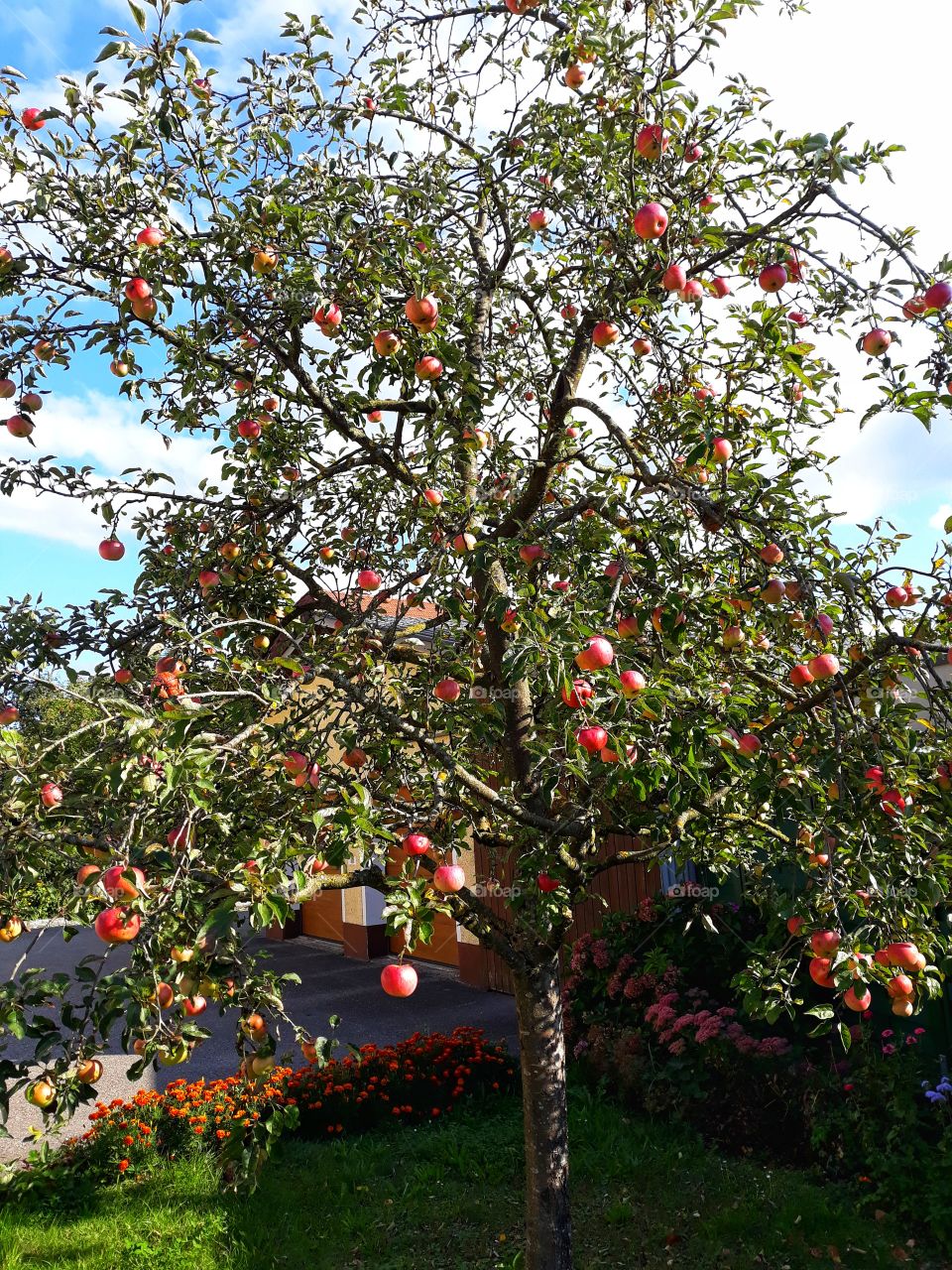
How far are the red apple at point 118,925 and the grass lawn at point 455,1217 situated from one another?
300cm

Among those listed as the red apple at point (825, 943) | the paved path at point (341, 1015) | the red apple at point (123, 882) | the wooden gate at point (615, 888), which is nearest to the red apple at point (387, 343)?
the red apple at point (123, 882)

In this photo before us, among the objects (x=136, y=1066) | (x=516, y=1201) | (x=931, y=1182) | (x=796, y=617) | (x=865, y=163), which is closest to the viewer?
(x=136, y=1066)

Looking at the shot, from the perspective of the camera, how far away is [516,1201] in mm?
4781

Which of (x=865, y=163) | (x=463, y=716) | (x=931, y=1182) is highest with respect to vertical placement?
(x=865, y=163)

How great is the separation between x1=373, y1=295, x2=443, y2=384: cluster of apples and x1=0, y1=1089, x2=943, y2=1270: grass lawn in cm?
387

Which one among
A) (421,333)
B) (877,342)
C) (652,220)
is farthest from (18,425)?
(877,342)

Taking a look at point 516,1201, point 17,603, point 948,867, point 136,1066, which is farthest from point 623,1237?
point 17,603

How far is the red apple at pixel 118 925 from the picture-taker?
1960 mm

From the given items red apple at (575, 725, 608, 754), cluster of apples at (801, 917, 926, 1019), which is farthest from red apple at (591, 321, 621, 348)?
cluster of apples at (801, 917, 926, 1019)

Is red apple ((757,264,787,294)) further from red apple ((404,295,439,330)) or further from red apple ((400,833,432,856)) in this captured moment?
red apple ((400,833,432,856))

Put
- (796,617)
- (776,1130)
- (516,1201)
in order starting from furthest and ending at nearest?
(776,1130)
(516,1201)
(796,617)

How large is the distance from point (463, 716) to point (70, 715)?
1.65m

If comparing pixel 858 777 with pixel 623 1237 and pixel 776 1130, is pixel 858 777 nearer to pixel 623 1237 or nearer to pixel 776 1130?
pixel 623 1237

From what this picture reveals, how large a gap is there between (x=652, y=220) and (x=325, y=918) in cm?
1163
